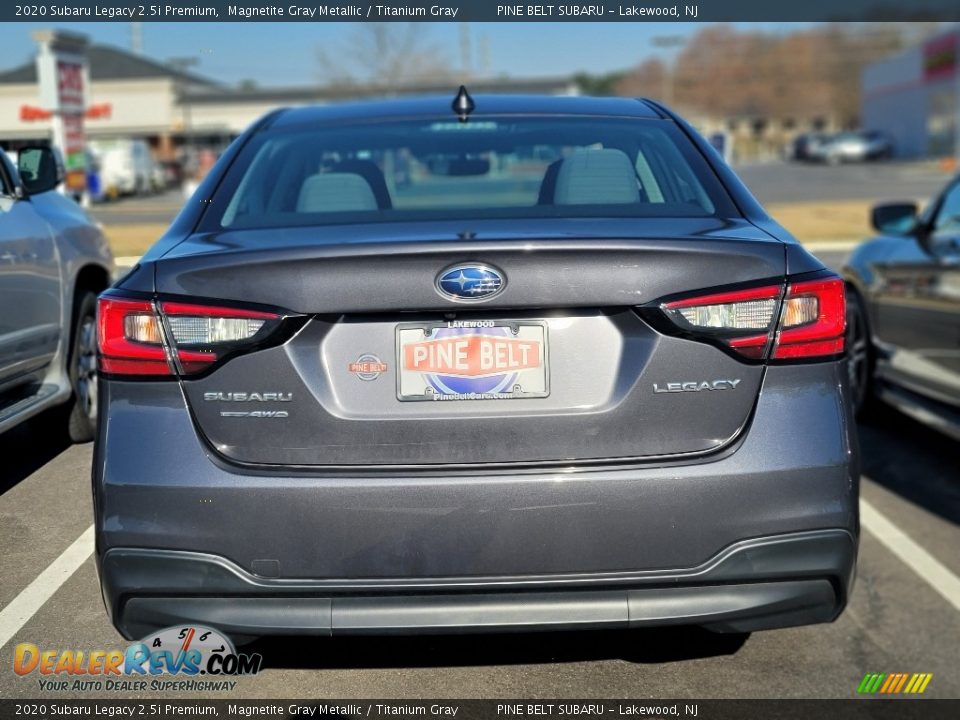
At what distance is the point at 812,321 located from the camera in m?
2.74

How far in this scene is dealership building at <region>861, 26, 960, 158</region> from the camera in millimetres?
60531

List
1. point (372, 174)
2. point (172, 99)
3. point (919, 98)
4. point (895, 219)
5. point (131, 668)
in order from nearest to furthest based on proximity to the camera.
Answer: point (131, 668) → point (372, 174) → point (895, 219) → point (919, 98) → point (172, 99)

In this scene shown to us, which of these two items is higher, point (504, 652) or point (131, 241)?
Answer: point (131, 241)

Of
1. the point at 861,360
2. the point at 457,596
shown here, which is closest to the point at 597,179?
the point at 457,596

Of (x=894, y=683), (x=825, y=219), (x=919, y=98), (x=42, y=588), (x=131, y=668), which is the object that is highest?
(x=42, y=588)

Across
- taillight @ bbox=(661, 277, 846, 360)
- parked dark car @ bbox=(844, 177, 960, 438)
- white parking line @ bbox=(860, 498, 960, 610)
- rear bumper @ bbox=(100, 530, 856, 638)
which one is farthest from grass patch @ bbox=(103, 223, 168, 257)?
parked dark car @ bbox=(844, 177, 960, 438)

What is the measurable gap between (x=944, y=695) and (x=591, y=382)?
1.54 meters

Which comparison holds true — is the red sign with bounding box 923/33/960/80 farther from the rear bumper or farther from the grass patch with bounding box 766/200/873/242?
the rear bumper

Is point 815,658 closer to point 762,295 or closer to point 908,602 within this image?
point 908,602

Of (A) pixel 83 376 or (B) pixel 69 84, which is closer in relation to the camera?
(A) pixel 83 376

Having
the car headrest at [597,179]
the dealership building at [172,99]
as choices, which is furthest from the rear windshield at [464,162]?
the dealership building at [172,99]

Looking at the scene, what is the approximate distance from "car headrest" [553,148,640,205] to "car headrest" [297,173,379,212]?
0.57m

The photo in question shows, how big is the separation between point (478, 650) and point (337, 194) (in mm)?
1402

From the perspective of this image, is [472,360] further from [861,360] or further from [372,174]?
[861,360]
